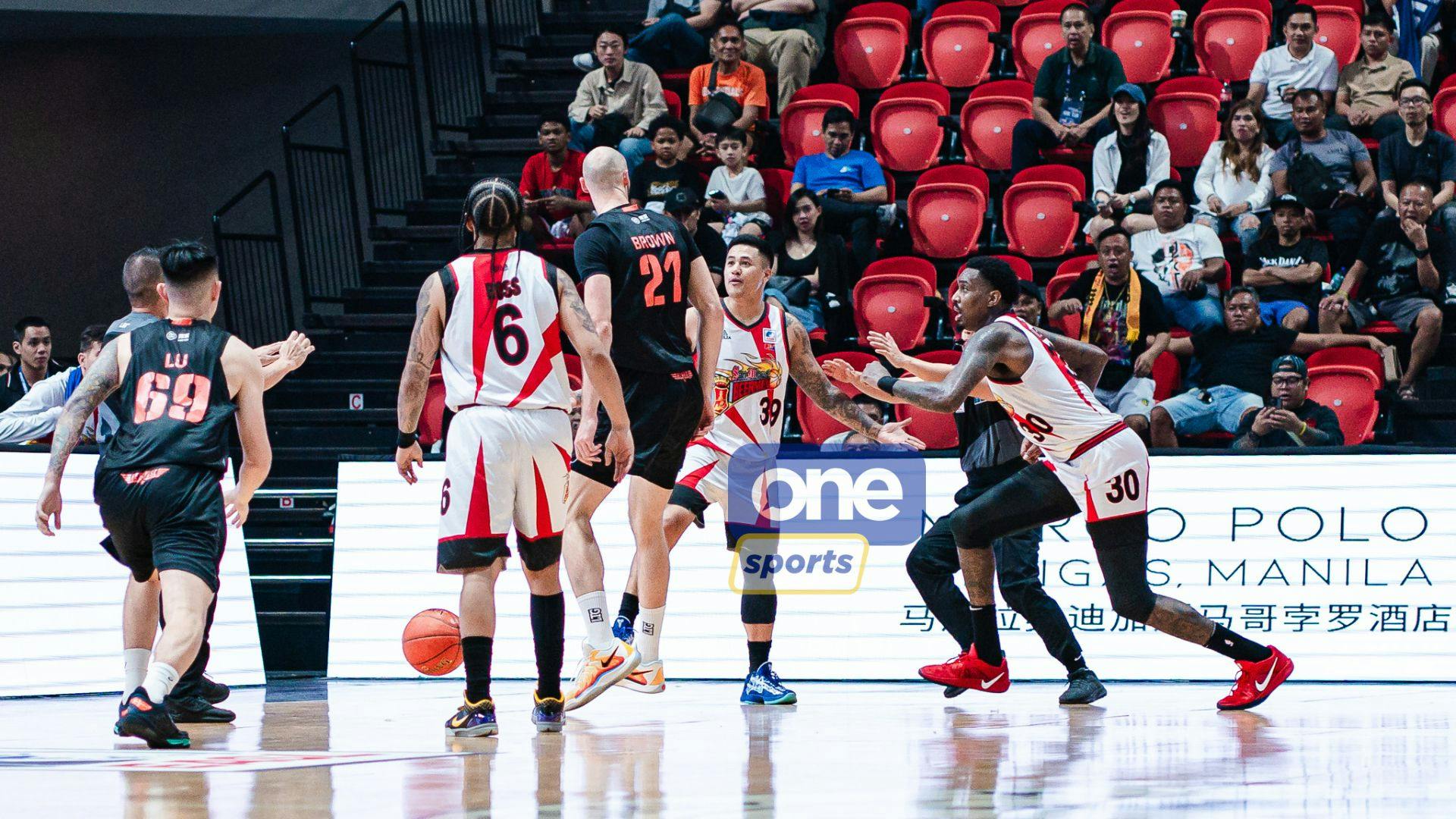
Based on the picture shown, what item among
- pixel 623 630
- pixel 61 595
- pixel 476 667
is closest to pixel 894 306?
pixel 623 630

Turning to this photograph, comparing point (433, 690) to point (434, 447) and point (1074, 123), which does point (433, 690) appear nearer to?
point (434, 447)

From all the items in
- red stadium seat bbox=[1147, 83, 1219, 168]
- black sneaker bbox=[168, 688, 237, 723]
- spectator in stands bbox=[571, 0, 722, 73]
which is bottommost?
black sneaker bbox=[168, 688, 237, 723]

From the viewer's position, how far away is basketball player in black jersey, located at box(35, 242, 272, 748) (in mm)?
5883

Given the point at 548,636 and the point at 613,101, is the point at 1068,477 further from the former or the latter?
the point at 613,101

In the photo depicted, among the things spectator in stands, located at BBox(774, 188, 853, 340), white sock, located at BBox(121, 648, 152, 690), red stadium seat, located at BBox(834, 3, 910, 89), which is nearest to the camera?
white sock, located at BBox(121, 648, 152, 690)

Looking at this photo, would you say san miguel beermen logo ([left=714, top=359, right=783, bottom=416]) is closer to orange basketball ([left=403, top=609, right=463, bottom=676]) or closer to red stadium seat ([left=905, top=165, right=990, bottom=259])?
orange basketball ([left=403, top=609, right=463, bottom=676])

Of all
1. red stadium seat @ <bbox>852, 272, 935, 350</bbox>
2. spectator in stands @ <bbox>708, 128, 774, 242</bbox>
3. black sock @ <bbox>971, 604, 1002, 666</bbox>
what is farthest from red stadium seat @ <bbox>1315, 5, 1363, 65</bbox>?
black sock @ <bbox>971, 604, 1002, 666</bbox>

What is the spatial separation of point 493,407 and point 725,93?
25.7 feet

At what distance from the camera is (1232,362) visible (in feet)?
36.1

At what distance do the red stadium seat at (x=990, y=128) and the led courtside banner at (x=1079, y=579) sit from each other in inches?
180

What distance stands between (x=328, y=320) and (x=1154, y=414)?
681 centimetres

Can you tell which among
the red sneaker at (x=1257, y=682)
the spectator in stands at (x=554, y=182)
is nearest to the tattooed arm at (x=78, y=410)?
the red sneaker at (x=1257, y=682)

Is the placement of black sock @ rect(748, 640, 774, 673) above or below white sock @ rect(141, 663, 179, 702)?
below

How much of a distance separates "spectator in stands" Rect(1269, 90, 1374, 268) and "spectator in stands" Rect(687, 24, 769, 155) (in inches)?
161
